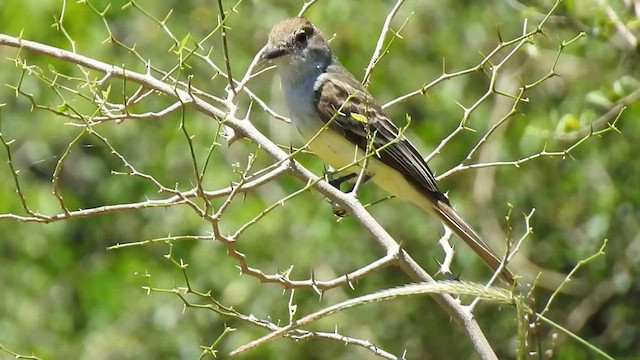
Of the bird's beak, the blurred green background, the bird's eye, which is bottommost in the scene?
the blurred green background

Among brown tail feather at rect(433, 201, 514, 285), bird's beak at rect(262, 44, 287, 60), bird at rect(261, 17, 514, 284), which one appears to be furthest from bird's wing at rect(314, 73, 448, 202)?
bird's beak at rect(262, 44, 287, 60)

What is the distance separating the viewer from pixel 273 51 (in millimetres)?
4492

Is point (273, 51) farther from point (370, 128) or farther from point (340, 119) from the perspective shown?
point (370, 128)

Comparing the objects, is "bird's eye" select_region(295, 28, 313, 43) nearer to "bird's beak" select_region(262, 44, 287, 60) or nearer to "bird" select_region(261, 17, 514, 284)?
"bird" select_region(261, 17, 514, 284)

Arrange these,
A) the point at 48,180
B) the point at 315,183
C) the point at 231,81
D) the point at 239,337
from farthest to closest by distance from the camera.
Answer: the point at 48,180
the point at 239,337
the point at 231,81
the point at 315,183

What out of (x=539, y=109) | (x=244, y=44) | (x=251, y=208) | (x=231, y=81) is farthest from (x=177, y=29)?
(x=231, y=81)

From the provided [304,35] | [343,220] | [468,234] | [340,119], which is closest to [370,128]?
[340,119]

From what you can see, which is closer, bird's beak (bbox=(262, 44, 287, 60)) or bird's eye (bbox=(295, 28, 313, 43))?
bird's beak (bbox=(262, 44, 287, 60))

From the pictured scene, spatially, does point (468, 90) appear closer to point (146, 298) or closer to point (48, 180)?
point (146, 298)

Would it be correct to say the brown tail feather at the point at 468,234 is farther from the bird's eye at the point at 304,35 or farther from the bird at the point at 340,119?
the bird's eye at the point at 304,35

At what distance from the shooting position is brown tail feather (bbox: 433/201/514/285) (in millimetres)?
3938

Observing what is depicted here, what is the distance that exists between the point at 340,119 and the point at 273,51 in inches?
→ 16.6

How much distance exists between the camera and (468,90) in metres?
7.05

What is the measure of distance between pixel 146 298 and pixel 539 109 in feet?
8.86
